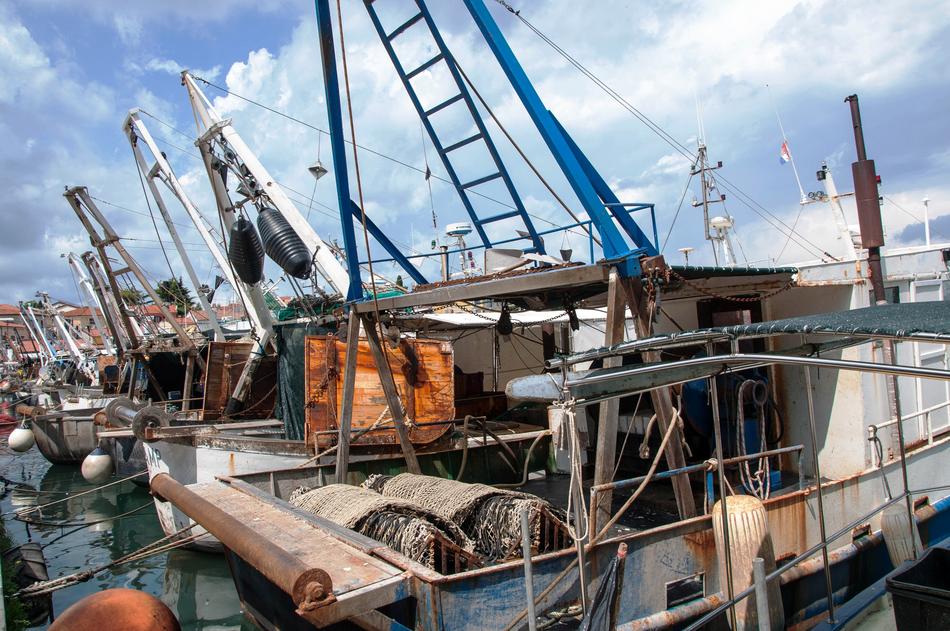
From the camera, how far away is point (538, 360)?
17.5m

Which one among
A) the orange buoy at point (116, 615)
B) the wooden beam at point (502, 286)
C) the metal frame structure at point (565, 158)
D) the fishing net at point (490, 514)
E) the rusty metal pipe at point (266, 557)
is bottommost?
the orange buoy at point (116, 615)

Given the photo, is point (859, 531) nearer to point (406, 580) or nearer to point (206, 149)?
point (406, 580)

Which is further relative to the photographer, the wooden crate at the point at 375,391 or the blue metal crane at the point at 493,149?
the wooden crate at the point at 375,391

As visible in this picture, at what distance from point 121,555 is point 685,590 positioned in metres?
10.9

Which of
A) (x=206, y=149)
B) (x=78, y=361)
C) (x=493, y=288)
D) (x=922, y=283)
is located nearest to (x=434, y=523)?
(x=493, y=288)

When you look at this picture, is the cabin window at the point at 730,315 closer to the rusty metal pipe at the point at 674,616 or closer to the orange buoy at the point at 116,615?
the rusty metal pipe at the point at 674,616

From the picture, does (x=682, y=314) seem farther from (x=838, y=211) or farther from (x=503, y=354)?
(x=503, y=354)

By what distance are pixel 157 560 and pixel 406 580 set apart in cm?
913

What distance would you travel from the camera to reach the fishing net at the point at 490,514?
18.6ft

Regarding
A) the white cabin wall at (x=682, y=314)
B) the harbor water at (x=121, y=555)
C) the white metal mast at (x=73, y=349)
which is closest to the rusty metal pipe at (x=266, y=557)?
the harbor water at (x=121, y=555)

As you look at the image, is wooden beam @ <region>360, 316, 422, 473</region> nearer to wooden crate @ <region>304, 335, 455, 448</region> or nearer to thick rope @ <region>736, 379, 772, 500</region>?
wooden crate @ <region>304, 335, 455, 448</region>

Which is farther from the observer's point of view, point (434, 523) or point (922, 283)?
point (922, 283)

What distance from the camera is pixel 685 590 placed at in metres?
5.58

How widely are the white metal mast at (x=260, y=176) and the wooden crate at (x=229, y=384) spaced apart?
4013mm
